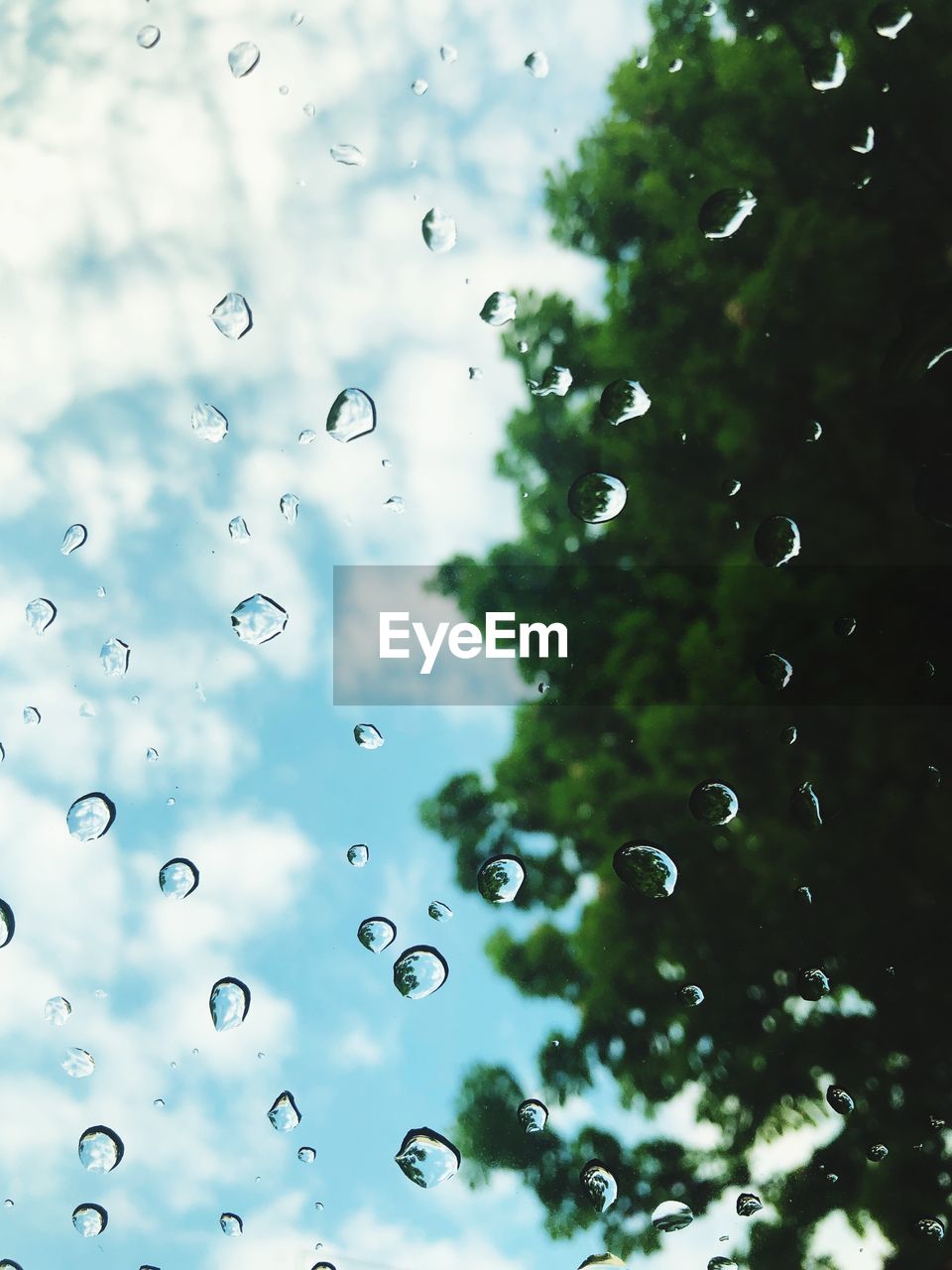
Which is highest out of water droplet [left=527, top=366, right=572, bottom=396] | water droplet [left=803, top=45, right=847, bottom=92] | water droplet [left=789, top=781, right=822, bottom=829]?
water droplet [left=803, top=45, right=847, bottom=92]

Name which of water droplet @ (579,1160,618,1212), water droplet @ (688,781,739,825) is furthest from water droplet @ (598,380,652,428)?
water droplet @ (579,1160,618,1212)

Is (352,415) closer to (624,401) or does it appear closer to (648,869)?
(624,401)

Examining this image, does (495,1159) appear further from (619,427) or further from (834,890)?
(619,427)

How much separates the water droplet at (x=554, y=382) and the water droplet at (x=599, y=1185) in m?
2.18

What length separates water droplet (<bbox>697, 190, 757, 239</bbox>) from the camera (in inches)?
83.9

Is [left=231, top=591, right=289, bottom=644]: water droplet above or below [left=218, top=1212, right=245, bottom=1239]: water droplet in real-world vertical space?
above

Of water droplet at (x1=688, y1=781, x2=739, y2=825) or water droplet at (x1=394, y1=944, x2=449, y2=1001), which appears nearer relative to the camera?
water droplet at (x1=394, y1=944, x2=449, y2=1001)

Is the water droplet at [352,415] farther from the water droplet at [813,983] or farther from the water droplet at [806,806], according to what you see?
the water droplet at [813,983]

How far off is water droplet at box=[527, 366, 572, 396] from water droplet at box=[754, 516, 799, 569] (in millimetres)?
696

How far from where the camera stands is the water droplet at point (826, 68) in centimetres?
211

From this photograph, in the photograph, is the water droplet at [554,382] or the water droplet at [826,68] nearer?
the water droplet at [826,68]

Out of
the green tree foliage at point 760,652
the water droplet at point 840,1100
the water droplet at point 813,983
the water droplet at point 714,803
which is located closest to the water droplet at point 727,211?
the green tree foliage at point 760,652

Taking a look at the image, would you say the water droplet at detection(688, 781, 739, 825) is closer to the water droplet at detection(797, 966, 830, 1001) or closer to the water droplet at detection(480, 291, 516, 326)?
the water droplet at detection(797, 966, 830, 1001)

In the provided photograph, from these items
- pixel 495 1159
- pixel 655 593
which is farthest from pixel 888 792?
pixel 495 1159
